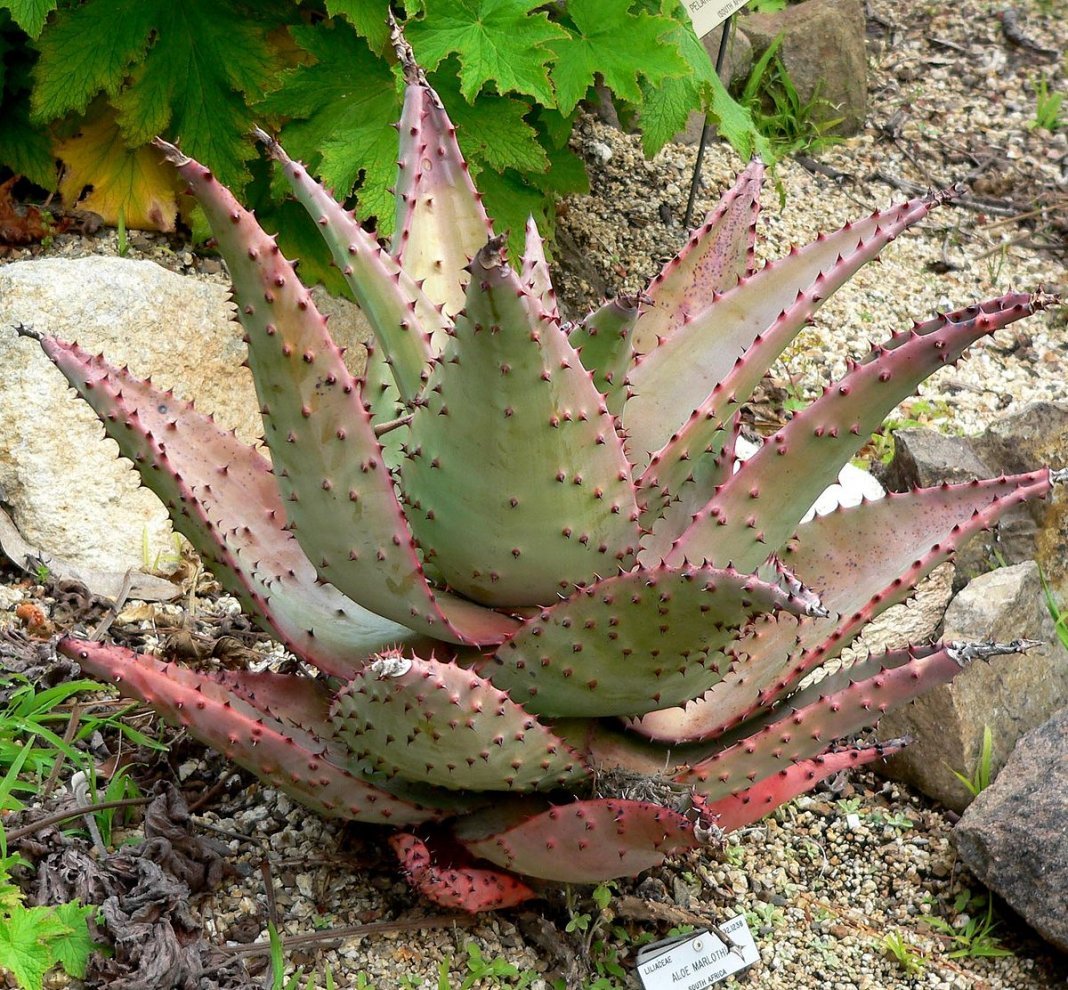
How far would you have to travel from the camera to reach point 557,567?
170 centimetres

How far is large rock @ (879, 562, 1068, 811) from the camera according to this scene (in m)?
2.62

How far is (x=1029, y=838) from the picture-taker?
2.28m

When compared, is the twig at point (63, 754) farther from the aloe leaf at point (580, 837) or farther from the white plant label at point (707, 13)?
the white plant label at point (707, 13)

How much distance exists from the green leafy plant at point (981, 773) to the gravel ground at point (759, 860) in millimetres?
85

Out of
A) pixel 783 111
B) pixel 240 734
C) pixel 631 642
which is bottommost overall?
pixel 240 734

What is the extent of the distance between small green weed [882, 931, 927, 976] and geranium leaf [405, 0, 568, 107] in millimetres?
1894

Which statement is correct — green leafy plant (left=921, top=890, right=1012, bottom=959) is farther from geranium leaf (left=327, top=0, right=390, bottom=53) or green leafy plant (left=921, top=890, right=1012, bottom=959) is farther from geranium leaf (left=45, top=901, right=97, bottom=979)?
geranium leaf (left=327, top=0, right=390, bottom=53)

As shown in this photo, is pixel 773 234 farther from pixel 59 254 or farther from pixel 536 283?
pixel 536 283

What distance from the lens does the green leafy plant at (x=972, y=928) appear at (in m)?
2.27

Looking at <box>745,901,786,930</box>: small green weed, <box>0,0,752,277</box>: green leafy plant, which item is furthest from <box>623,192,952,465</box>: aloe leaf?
<box>0,0,752,277</box>: green leafy plant

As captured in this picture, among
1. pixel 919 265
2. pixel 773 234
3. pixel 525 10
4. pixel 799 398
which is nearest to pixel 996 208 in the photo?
pixel 919 265

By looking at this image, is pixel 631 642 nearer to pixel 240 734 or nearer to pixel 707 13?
pixel 240 734

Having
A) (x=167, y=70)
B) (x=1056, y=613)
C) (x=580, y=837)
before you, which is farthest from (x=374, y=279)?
(x=1056, y=613)

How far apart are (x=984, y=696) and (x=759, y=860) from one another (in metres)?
0.67
